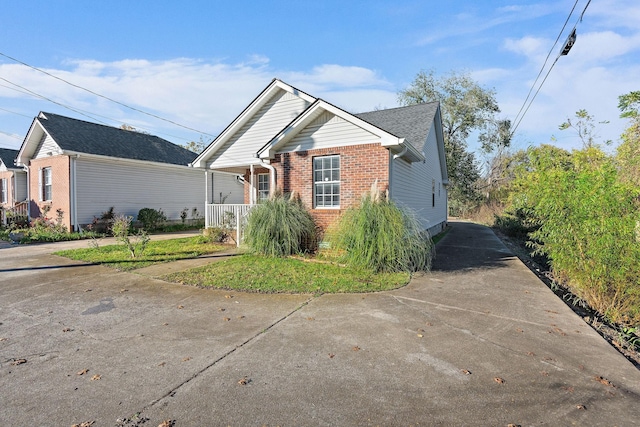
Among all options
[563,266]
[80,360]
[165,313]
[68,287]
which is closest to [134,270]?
[68,287]

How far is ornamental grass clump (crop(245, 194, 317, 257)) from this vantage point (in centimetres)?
903

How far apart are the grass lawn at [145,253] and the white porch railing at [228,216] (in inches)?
33.7

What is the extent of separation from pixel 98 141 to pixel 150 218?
4677 mm

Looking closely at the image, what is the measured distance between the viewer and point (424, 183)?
13.8 m

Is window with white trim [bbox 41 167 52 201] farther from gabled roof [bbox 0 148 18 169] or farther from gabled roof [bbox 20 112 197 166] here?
gabled roof [bbox 0 148 18 169]

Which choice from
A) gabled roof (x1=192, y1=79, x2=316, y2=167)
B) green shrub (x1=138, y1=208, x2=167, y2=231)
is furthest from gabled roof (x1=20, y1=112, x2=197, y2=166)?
gabled roof (x1=192, y1=79, x2=316, y2=167)

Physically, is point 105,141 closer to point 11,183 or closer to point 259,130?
point 11,183

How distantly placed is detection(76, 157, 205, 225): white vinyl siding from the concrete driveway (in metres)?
10.6

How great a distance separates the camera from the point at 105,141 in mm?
16828

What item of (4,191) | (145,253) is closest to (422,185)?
(145,253)

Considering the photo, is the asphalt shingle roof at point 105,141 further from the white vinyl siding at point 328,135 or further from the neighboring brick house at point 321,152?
the white vinyl siding at point 328,135

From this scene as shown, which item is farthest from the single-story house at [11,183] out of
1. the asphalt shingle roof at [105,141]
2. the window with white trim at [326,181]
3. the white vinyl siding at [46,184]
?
the window with white trim at [326,181]

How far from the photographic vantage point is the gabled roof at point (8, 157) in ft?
63.7

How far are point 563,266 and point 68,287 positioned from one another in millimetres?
9733
